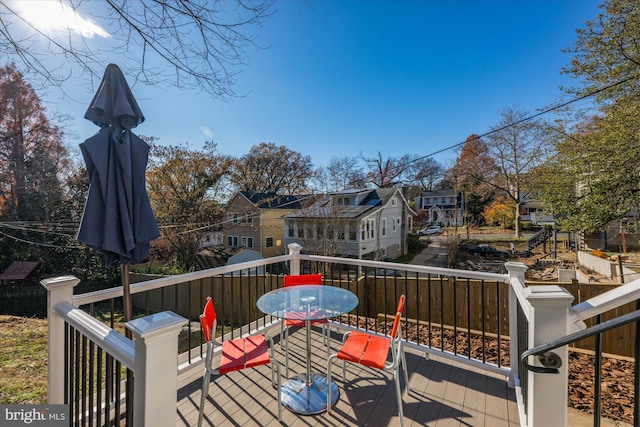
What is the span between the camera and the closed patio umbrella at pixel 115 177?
173 cm

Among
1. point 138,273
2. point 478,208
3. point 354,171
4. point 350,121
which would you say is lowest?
point 138,273

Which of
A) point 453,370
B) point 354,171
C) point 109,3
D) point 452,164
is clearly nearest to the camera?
point 109,3

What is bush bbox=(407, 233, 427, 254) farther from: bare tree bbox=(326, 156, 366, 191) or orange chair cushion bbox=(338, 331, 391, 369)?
orange chair cushion bbox=(338, 331, 391, 369)

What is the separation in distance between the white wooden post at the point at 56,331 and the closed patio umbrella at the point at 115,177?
1.32ft

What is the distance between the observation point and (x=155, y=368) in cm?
113

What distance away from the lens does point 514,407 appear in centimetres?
224

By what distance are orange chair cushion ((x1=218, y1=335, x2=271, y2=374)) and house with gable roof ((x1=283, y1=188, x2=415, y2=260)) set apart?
389 inches

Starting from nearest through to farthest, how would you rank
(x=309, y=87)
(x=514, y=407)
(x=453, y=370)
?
(x=514, y=407)
(x=453, y=370)
(x=309, y=87)

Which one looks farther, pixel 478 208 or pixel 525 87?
pixel 478 208

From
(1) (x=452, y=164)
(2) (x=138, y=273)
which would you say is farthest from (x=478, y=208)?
(2) (x=138, y=273)

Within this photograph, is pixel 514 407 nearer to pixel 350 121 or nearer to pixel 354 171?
pixel 350 121

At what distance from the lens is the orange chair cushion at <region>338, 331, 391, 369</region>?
202cm

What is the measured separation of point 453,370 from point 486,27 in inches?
303

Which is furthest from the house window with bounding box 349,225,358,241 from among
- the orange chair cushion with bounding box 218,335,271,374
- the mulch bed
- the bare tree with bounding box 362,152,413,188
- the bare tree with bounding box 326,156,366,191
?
the orange chair cushion with bounding box 218,335,271,374
